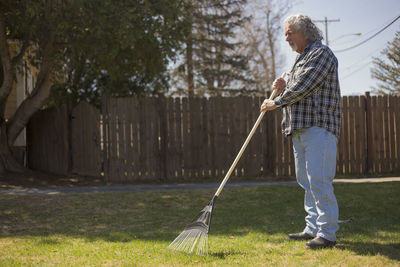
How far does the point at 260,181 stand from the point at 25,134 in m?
8.80

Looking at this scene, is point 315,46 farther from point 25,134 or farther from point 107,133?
point 25,134

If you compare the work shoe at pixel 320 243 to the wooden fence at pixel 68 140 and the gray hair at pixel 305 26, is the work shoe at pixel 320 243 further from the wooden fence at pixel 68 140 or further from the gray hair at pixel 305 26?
the wooden fence at pixel 68 140

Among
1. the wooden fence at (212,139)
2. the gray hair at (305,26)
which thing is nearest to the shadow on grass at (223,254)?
the gray hair at (305,26)

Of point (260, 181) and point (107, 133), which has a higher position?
point (107, 133)

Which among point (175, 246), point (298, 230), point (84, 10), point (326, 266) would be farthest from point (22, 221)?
point (84, 10)

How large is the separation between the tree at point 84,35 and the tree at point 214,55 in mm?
8446

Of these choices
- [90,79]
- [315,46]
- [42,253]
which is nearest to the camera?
[315,46]

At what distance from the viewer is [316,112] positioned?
4.09m

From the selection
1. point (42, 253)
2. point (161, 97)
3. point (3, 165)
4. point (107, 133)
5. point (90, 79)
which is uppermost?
point (90, 79)

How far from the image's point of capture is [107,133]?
10180 mm

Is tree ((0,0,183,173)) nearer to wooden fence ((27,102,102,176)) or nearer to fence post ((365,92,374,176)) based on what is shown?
wooden fence ((27,102,102,176))

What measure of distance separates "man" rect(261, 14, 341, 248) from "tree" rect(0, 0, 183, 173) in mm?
5845

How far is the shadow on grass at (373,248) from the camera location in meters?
3.95

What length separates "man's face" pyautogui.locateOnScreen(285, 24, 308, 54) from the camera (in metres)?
4.22
